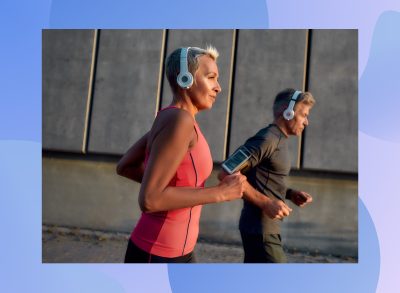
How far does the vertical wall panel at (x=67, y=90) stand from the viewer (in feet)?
13.7

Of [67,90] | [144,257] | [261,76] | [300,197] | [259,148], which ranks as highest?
[261,76]

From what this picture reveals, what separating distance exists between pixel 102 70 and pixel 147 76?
0.46m

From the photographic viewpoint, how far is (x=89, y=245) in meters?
4.21

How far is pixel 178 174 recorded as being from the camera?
158 cm

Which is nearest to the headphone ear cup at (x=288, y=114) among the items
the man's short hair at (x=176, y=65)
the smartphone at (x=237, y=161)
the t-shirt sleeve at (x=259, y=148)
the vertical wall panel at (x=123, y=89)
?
the t-shirt sleeve at (x=259, y=148)

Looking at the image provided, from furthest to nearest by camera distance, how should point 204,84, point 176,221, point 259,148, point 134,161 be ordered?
point 259,148 → point 134,161 → point 204,84 → point 176,221

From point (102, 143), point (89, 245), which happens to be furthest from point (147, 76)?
point (89, 245)

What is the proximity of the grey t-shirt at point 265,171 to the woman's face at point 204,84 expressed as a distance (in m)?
0.44

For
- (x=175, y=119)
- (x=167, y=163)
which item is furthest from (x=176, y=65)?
(x=167, y=163)

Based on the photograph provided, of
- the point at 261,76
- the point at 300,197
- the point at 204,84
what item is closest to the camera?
the point at 204,84

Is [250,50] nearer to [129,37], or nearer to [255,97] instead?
[255,97]

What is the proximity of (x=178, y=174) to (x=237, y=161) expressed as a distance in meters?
0.51

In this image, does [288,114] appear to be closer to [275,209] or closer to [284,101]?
[284,101]

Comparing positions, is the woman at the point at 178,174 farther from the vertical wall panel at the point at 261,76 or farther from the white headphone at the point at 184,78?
the vertical wall panel at the point at 261,76
